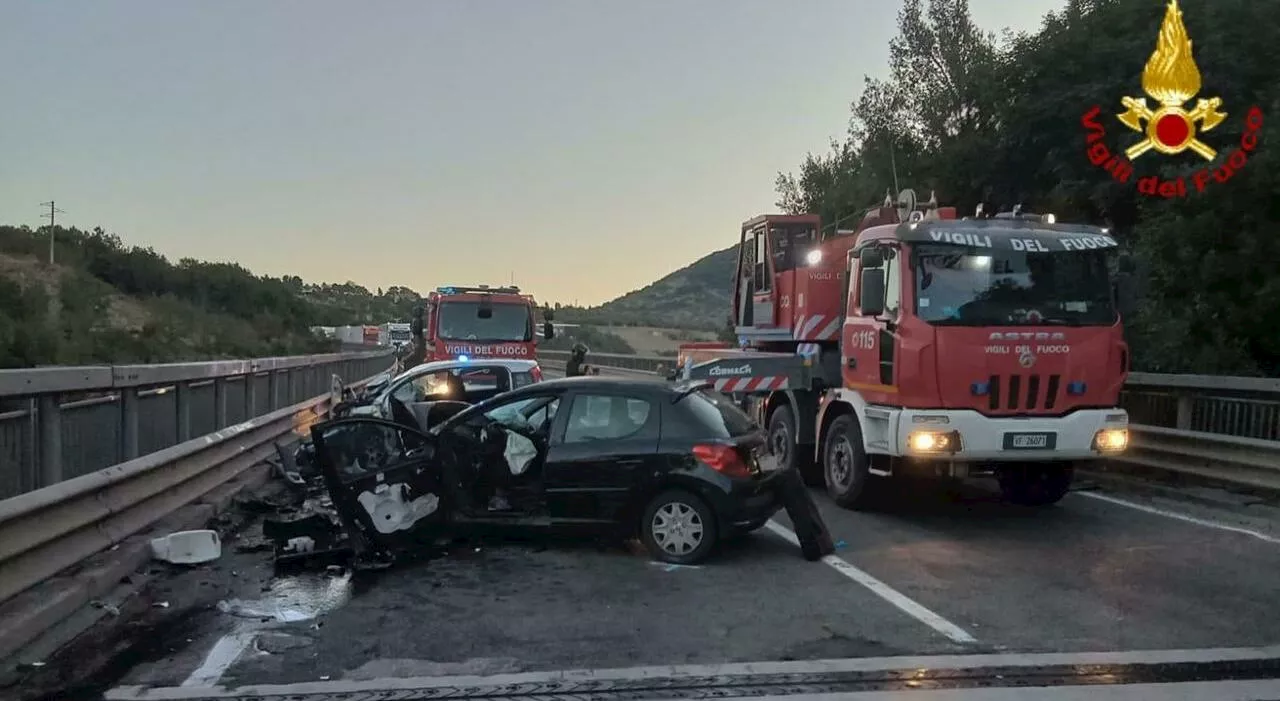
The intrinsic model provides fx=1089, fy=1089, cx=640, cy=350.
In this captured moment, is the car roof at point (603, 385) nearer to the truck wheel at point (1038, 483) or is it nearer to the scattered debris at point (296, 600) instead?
the scattered debris at point (296, 600)

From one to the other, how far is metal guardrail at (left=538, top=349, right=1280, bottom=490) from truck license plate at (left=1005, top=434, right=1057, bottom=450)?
117 inches

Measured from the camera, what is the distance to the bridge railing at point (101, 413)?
6.41 metres

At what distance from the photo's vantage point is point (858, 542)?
9219 millimetres

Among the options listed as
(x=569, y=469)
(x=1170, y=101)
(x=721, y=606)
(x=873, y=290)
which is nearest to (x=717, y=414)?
(x=569, y=469)

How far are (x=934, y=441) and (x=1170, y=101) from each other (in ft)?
36.9

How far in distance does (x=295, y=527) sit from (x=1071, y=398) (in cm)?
677

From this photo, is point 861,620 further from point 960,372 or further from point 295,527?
point 295,527

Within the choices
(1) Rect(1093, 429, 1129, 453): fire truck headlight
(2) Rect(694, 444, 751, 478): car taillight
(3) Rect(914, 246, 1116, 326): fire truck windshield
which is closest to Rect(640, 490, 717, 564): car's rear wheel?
(2) Rect(694, 444, 751, 478): car taillight

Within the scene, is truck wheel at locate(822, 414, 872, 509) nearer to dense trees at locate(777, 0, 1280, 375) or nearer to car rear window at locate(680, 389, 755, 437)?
car rear window at locate(680, 389, 755, 437)

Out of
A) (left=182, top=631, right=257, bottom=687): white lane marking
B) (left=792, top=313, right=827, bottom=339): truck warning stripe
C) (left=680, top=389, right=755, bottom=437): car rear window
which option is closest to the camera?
(left=182, top=631, right=257, bottom=687): white lane marking

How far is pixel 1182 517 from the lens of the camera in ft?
33.9

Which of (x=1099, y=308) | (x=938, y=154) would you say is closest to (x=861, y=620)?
(x=1099, y=308)

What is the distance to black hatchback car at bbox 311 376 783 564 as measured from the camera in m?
8.32

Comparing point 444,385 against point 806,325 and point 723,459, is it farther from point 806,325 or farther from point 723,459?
point 723,459
